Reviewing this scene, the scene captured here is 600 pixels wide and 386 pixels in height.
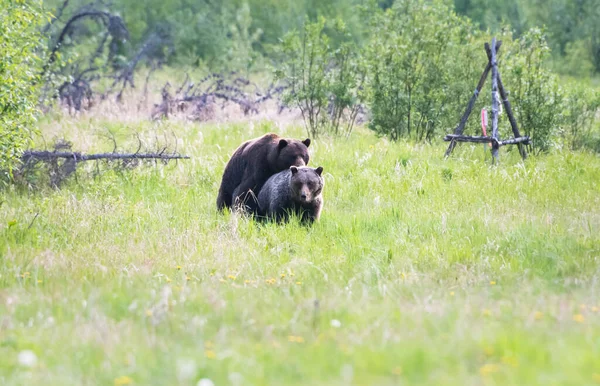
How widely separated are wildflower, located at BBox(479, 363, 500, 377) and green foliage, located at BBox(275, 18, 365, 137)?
42.0 ft

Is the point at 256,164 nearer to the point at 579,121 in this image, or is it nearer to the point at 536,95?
the point at 536,95

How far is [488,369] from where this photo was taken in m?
4.05

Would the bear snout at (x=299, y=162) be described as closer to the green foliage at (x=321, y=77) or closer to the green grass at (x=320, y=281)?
the green grass at (x=320, y=281)

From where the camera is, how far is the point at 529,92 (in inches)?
633

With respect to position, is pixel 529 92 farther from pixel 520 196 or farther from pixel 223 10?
pixel 223 10

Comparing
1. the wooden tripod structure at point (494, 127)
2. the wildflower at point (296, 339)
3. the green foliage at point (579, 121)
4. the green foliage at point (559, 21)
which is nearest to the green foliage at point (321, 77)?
the wooden tripod structure at point (494, 127)

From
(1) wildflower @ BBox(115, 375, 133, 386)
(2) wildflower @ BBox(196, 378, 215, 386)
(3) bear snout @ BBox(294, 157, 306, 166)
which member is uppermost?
(3) bear snout @ BBox(294, 157, 306, 166)

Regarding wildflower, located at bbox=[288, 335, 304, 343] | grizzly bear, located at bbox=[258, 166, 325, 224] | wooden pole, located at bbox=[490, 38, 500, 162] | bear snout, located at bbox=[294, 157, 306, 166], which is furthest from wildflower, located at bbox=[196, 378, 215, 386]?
wooden pole, located at bbox=[490, 38, 500, 162]

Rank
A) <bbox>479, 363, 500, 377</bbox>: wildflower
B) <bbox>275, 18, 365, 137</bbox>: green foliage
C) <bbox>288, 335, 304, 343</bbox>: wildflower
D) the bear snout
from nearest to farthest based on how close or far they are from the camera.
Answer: <bbox>479, 363, 500, 377</bbox>: wildflower < <bbox>288, 335, 304, 343</bbox>: wildflower < the bear snout < <bbox>275, 18, 365, 137</bbox>: green foliage

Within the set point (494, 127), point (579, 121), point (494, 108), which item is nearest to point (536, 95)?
point (494, 108)

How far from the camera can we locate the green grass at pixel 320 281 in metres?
4.29

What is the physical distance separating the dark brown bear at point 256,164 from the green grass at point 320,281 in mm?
490

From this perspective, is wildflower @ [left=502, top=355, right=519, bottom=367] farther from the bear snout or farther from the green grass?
the bear snout

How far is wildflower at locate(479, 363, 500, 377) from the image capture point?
13.2 ft
